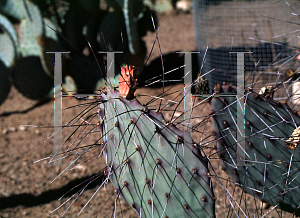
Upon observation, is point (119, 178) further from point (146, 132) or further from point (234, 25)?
point (234, 25)

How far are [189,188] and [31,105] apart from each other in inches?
117

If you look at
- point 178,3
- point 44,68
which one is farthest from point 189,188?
point 178,3

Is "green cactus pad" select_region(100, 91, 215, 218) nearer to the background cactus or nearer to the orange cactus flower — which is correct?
the orange cactus flower

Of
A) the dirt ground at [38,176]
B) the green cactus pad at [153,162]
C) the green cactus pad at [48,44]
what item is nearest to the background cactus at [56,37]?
the green cactus pad at [48,44]

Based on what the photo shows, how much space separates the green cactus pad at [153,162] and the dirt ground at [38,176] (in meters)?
0.19

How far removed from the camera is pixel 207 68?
3549 millimetres

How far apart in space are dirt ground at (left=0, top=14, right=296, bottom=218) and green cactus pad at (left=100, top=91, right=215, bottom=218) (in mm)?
192

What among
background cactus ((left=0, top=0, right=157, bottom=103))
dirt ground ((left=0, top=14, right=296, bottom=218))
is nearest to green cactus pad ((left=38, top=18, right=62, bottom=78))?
background cactus ((left=0, top=0, right=157, bottom=103))

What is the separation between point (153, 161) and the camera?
1.05 metres

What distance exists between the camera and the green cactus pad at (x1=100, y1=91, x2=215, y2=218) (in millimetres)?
1012

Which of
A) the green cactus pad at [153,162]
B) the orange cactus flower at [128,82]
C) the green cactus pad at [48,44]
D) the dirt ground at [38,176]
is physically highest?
the green cactus pad at [48,44]

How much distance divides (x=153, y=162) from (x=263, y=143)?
0.55 meters

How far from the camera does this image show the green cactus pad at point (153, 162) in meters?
1.01

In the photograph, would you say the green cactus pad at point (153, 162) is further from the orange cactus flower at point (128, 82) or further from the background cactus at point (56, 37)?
the background cactus at point (56, 37)
